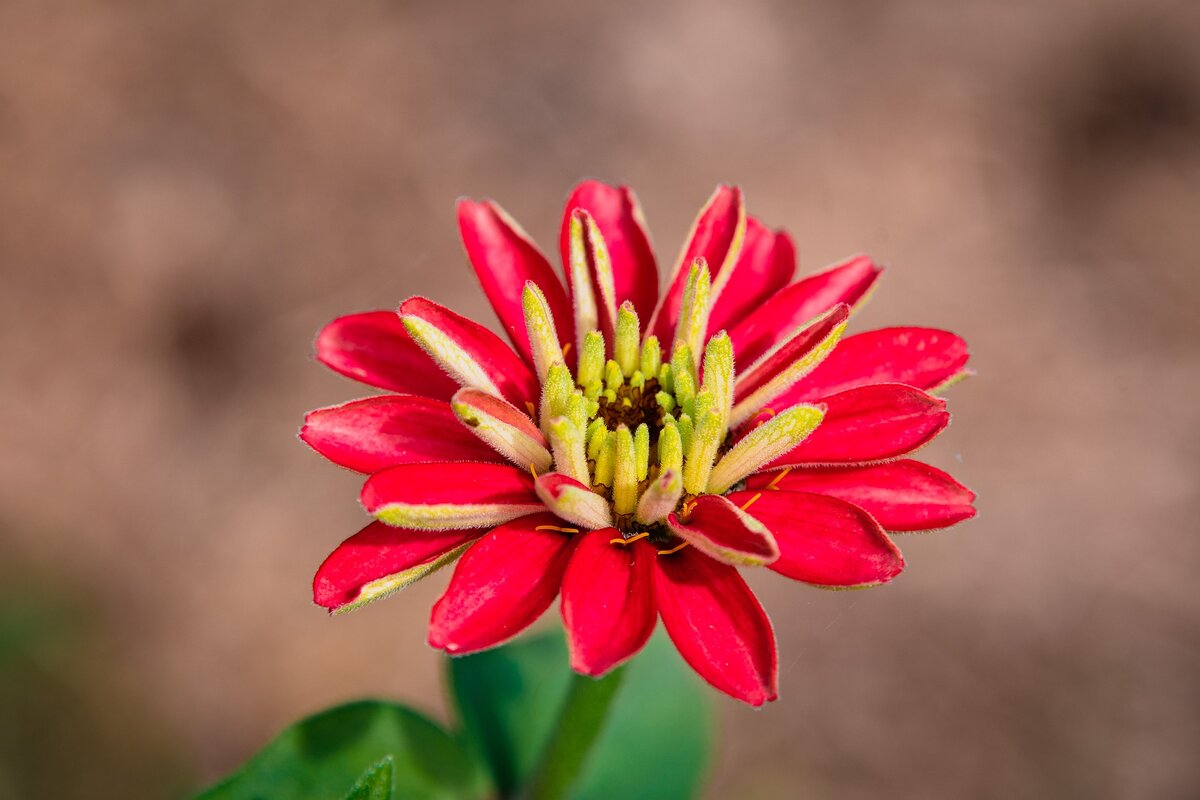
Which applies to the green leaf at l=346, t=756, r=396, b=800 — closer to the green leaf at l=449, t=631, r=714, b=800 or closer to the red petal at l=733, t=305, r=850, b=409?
the red petal at l=733, t=305, r=850, b=409

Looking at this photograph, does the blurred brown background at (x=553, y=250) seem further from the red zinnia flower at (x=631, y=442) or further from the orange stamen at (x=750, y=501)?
the orange stamen at (x=750, y=501)

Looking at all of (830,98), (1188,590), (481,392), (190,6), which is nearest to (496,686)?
(481,392)

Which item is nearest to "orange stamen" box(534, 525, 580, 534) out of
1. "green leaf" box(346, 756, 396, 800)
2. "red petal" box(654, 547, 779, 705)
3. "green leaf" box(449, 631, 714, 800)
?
"red petal" box(654, 547, 779, 705)

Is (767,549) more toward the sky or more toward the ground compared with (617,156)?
more toward the ground

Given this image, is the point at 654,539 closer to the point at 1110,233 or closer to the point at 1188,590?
the point at 1188,590

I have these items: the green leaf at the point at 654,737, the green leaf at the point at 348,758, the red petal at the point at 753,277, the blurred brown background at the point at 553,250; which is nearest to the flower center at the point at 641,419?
the red petal at the point at 753,277
